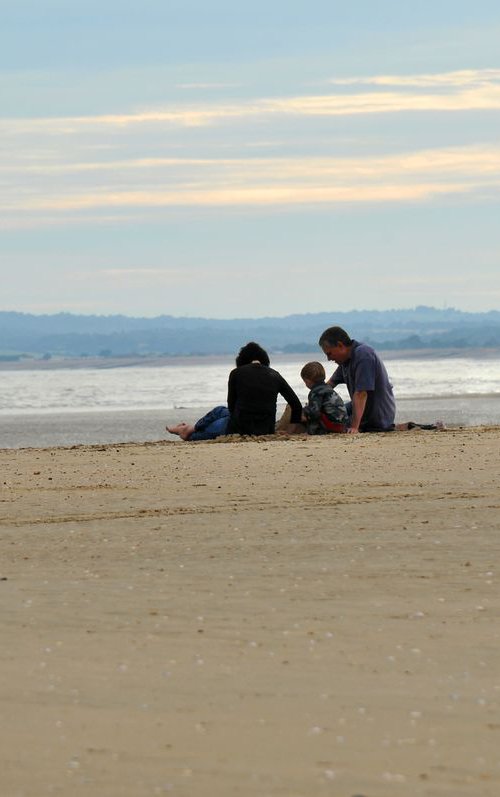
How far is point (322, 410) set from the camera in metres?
14.1

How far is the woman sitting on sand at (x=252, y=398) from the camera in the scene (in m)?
13.8

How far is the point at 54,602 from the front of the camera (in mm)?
6223

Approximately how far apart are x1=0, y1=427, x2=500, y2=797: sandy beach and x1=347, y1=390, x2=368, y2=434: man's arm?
3651mm

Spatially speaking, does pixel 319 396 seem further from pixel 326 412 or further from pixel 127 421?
pixel 127 421

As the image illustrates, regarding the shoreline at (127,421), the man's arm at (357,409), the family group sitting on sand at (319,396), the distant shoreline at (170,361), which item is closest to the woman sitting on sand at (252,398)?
the family group sitting on sand at (319,396)

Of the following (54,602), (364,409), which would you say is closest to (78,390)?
(364,409)

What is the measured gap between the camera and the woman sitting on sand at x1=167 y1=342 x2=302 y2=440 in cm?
1380

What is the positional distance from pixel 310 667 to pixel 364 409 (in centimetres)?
903

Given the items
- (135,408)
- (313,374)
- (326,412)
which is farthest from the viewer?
(135,408)

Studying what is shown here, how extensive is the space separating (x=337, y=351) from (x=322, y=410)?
3.05 ft

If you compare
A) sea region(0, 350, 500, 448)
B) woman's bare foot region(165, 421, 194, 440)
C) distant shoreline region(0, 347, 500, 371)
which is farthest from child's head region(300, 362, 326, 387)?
distant shoreline region(0, 347, 500, 371)

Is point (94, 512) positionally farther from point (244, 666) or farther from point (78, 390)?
point (78, 390)

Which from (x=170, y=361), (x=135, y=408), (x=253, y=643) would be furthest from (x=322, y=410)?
(x=170, y=361)

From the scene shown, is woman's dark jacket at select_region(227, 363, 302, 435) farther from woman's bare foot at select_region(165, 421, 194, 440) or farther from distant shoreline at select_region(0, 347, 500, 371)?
distant shoreline at select_region(0, 347, 500, 371)
